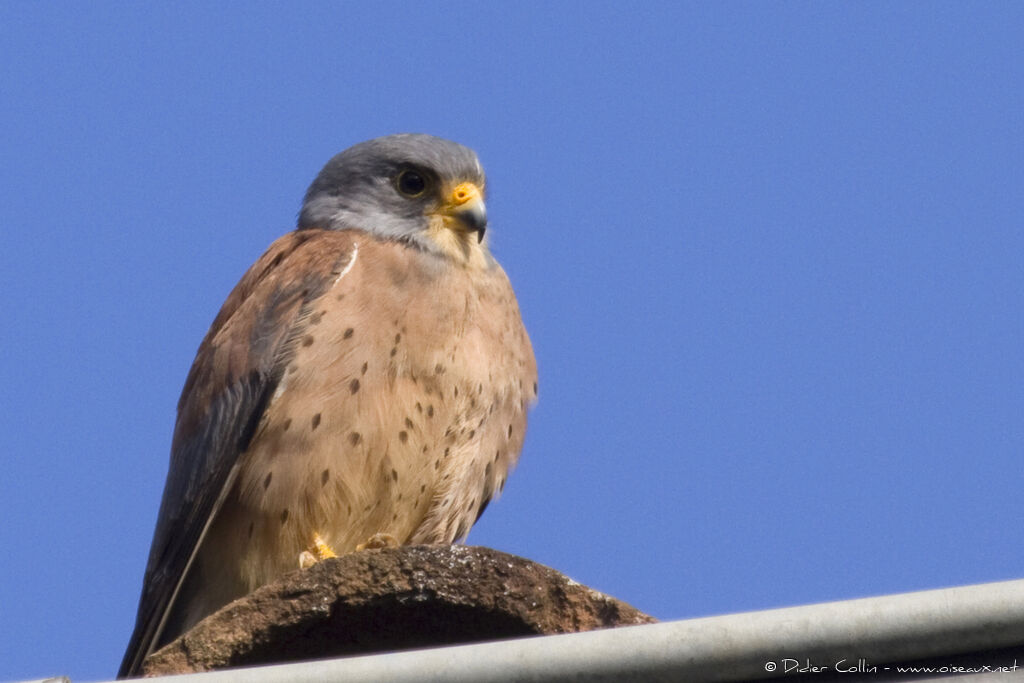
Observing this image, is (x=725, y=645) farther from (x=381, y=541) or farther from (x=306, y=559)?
(x=306, y=559)

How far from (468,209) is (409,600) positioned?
2.19 meters

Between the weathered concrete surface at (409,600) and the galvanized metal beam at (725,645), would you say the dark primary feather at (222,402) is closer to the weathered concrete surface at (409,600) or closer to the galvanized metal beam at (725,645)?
the weathered concrete surface at (409,600)

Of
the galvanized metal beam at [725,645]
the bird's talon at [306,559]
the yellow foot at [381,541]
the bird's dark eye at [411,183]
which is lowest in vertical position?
the galvanized metal beam at [725,645]

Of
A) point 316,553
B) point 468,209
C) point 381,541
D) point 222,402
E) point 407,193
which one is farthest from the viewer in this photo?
point 407,193

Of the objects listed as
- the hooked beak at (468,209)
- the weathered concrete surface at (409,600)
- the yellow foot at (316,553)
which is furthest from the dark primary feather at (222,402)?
the weathered concrete surface at (409,600)

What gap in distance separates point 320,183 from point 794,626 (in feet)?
12.4

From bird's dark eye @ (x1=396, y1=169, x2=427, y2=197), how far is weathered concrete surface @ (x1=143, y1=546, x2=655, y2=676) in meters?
2.25

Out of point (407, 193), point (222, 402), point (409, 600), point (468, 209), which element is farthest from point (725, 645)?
point (407, 193)

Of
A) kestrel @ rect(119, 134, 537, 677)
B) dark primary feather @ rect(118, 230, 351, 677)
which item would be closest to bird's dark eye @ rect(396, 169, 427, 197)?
kestrel @ rect(119, 134, 537, 677)

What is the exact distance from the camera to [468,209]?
17.6 feet

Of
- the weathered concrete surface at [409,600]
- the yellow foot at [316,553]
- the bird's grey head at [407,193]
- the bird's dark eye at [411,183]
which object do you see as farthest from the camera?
the bird's dark eye at [411,183]

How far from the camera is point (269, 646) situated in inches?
135

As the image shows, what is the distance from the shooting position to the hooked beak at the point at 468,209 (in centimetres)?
531

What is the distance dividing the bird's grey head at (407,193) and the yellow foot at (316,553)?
1190mm
